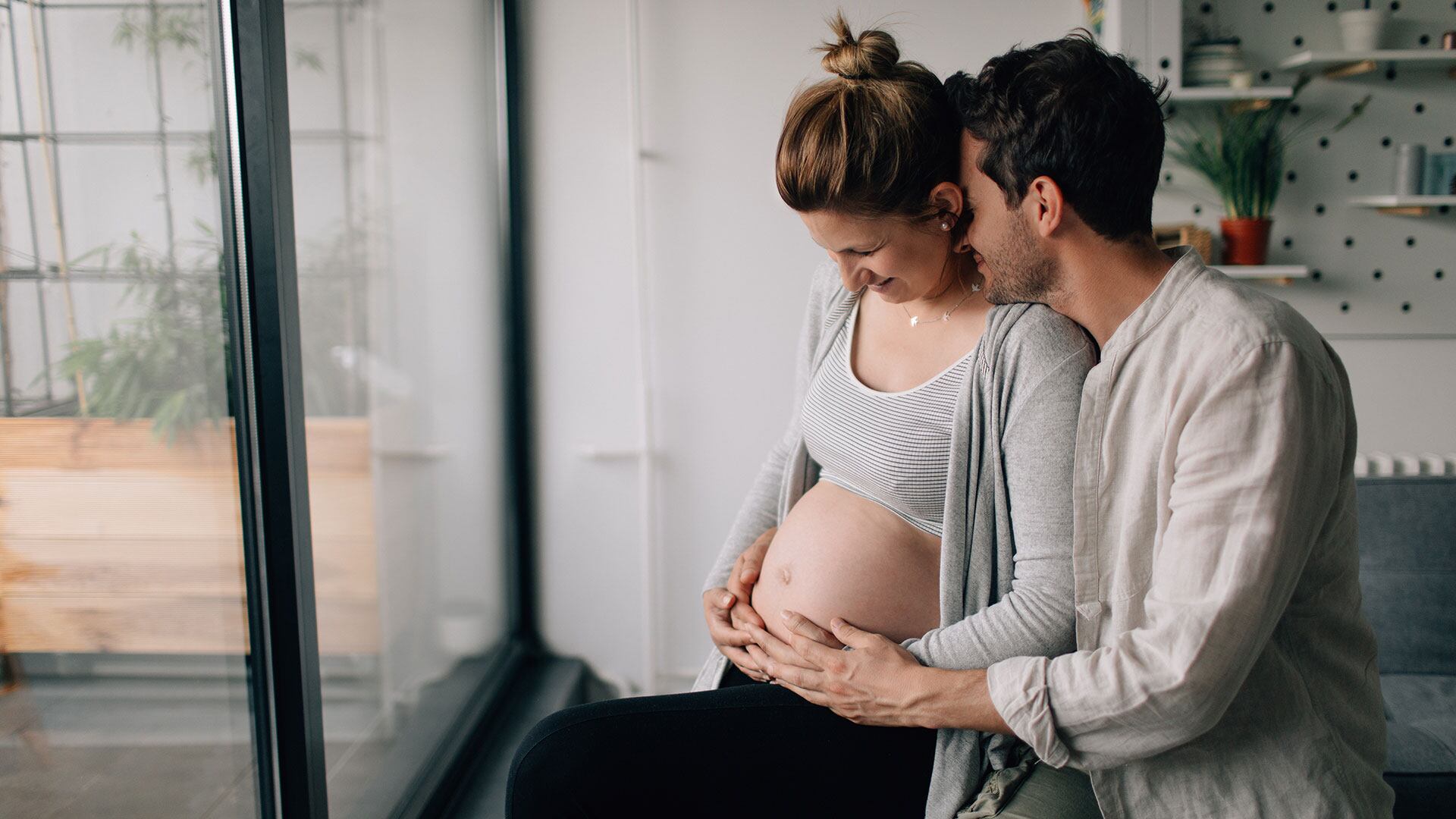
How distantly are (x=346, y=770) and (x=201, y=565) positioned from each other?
0.57 m

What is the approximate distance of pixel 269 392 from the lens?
3.67 feet

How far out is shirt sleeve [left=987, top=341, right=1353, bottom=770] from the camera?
0.86 meters

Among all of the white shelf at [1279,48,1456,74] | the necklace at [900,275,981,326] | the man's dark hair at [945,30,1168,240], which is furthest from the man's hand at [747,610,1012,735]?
the white shelf at [1279,48,1456,74]

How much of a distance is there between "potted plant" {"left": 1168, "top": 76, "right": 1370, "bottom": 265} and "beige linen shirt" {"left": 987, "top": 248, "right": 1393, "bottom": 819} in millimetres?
1244

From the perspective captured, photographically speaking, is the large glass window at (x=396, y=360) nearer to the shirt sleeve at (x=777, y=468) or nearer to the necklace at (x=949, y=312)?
the shirt sleeve at (x=777, y=468)

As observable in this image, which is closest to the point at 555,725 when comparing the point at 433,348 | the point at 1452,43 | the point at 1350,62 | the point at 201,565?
the point at 201,565

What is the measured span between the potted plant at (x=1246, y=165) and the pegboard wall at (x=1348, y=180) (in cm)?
5

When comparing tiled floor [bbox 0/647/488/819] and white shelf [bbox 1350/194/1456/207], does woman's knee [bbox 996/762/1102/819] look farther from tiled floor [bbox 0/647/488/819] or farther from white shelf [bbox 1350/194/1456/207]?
white shelf [bbox 1350/194/1456/207]

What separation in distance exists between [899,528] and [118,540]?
0.86 metres

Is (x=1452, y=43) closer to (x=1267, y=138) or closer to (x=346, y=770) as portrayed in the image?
(x=1267, y=138)

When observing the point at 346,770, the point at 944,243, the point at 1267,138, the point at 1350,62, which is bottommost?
the point at 346,770

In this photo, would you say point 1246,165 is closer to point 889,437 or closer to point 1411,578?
point 1411,578

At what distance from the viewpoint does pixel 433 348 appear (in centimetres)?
184

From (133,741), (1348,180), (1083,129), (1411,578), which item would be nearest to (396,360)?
(133,741)
